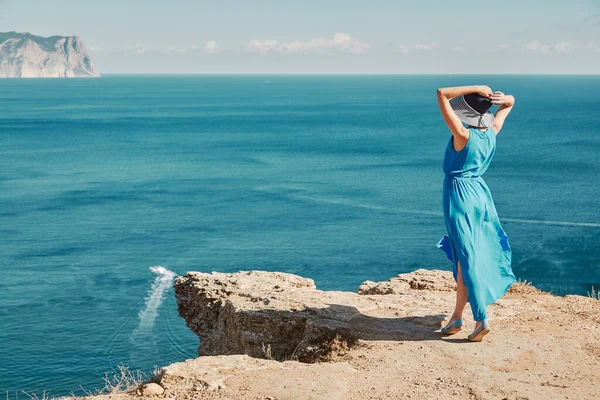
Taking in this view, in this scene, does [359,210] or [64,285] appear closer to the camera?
[64,285]

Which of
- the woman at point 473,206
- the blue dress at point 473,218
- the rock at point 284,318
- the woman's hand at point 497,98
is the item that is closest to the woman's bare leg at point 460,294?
the woman at point 473,206

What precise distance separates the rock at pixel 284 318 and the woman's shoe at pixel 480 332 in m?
0.60

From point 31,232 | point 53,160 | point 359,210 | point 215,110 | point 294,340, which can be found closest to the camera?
point 294,340

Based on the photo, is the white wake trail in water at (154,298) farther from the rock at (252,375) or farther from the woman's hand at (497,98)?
the woman's hand at (497,98)

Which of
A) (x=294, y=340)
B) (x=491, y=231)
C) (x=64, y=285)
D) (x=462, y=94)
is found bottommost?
(x=64, y=285)

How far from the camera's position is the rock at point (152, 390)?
766cm

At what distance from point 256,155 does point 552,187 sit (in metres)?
37.6

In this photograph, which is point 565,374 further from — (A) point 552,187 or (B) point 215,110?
(B) point 215,110

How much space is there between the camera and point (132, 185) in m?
71.4

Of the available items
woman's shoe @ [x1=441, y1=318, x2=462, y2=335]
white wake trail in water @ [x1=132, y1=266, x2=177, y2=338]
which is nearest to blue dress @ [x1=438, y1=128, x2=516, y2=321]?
woman's shoe @ [x1=441, y1=318, x2=462, y2=335]

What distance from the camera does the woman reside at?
29.0 ft

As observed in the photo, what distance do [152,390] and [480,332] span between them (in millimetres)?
3963

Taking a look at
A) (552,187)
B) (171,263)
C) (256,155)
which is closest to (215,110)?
(256,155)

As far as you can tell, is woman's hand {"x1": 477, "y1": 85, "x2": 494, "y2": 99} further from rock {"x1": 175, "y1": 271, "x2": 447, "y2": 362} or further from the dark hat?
rock {"x1": 175, "y1": 271, "x2": 447, "y2": 362}
